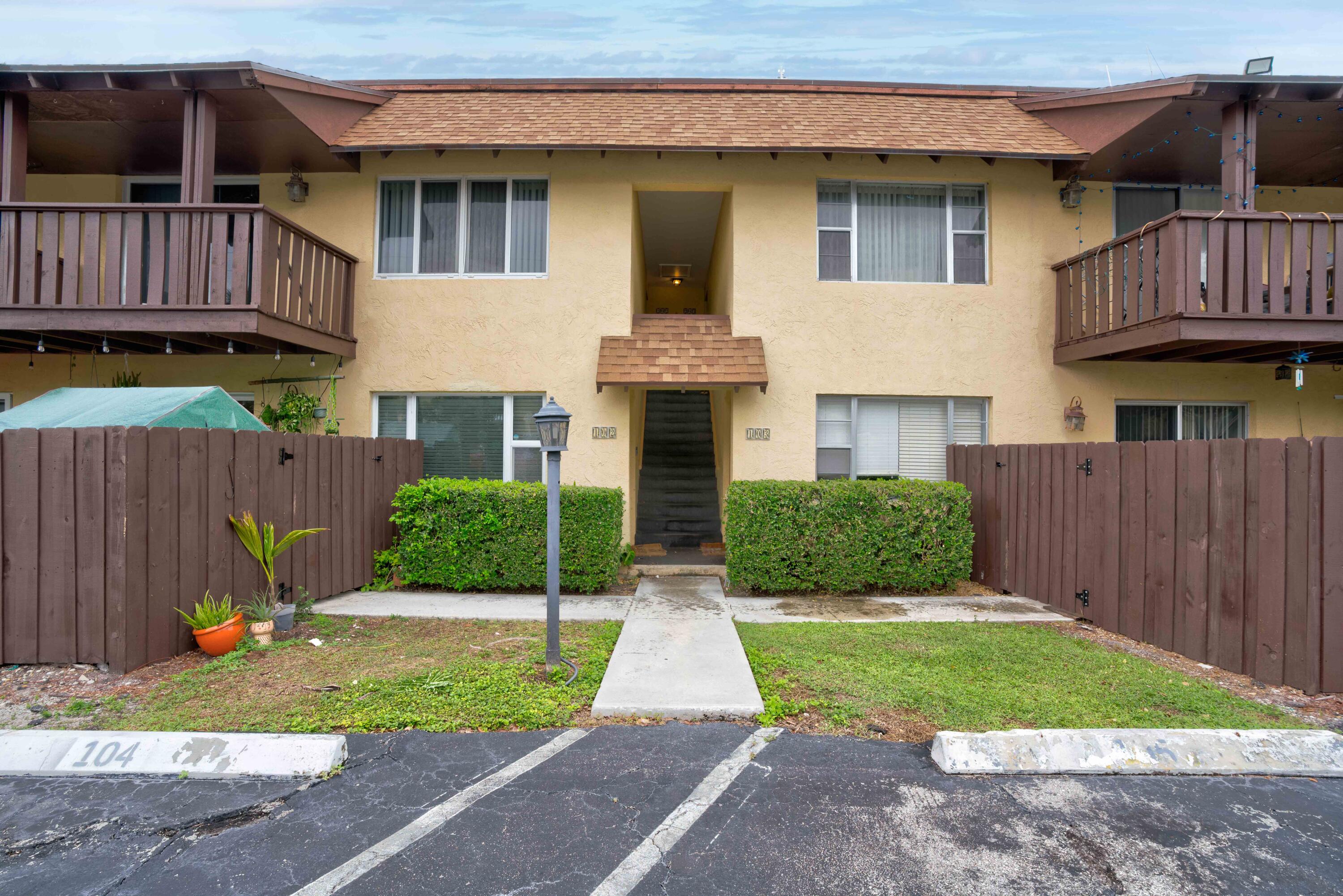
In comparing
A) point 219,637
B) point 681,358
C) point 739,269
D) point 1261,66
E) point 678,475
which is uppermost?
point 1261,66

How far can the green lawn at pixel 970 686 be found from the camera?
419 cm

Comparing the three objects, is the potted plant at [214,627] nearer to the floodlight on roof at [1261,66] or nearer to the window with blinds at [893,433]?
the window with blinds at [893,433]

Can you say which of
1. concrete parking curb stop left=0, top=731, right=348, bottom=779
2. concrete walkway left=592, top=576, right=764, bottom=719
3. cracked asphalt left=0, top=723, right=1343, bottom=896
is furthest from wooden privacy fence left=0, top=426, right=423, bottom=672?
concrete walkway left=592, top=576, right=764, bottom=719

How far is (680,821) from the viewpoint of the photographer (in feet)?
10.4

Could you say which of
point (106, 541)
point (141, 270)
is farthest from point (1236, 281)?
point (141, 270)

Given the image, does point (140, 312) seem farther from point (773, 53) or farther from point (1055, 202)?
point (773, 53)

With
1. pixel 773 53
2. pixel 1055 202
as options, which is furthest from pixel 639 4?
pixel 1055 202

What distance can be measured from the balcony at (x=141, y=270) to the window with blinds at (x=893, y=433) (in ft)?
23.4

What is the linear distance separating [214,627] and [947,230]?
9909 mm

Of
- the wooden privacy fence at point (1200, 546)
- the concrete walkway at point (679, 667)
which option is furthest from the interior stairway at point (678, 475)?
the wooden privacy fence at point (1200, 546)

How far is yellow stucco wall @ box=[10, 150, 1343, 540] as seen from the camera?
942 centimetres

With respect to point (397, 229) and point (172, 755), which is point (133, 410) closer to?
point (172, 755)

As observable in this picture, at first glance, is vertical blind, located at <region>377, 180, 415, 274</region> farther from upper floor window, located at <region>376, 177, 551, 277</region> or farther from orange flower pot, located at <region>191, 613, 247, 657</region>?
orange flower pot, located at <region>191, 613, 247, 657</region>

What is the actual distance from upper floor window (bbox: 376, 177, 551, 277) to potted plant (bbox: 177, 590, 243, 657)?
5645 mm
